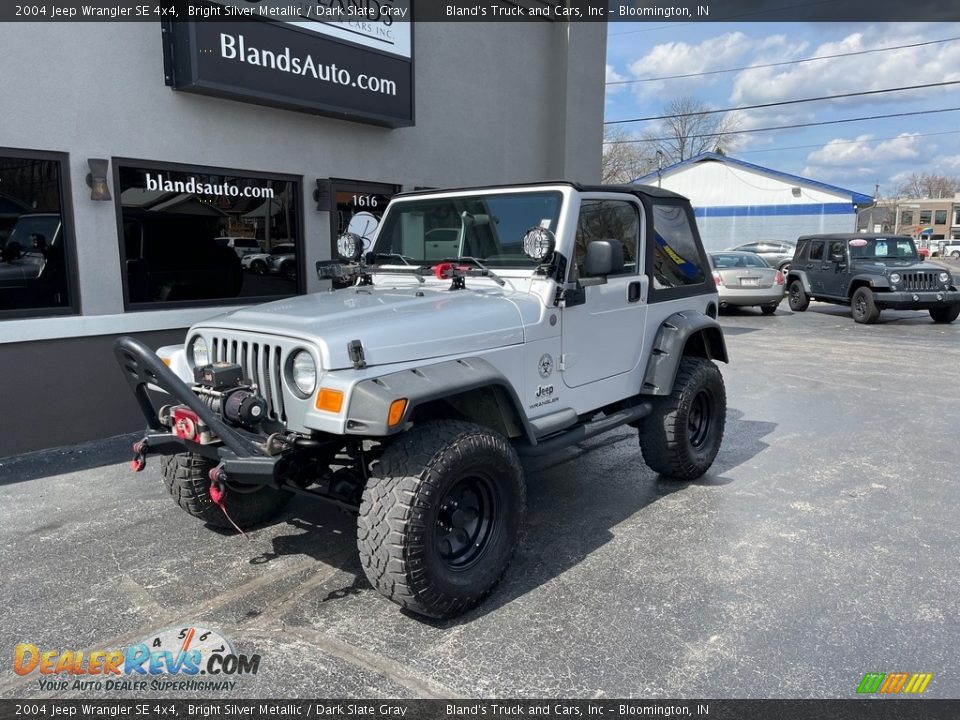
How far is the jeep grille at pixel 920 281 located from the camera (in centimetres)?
1393

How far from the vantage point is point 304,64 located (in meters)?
7.00

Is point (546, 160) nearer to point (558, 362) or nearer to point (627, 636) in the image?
point (558, 362)

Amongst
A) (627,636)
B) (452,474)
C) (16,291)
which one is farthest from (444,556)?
(16,291)

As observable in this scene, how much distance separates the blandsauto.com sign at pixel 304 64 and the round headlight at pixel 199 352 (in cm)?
344

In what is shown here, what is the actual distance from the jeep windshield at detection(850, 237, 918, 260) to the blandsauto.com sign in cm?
1123

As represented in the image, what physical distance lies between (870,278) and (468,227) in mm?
12646

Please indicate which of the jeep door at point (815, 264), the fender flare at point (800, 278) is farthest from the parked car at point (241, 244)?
the fender flare at point (800, 278)

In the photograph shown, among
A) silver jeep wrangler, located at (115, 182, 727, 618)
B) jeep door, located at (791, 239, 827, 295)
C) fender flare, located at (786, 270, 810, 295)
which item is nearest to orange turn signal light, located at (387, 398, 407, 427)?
silver jeep wrangler, located at (115, 182, 727, 618)

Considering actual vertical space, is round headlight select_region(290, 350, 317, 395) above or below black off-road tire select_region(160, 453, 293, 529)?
above

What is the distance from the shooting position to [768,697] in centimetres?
274

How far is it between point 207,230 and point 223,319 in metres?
3.52

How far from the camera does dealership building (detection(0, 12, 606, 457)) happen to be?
5629mm

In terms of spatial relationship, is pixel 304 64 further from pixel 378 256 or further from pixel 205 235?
pixel 378 256

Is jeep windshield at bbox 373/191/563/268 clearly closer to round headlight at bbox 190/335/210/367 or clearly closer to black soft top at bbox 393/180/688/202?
black soft top at bbox 393/180/688/202
